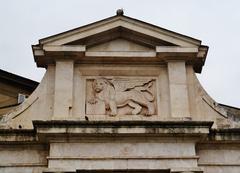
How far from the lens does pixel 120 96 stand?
1511 centimetres

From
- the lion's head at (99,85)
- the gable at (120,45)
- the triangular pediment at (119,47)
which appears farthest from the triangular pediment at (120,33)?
the lion's head at (99,85)

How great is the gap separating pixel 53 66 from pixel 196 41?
13.4 ft

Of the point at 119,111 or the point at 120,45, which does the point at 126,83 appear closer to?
the point at 119,111

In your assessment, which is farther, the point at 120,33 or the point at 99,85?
the point at 120,33

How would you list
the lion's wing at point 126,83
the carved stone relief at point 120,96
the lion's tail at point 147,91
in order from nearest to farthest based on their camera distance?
the carved stone relief at point 120,96 < the lion's tail at point 147,91 < the lion's wing at point 126,83

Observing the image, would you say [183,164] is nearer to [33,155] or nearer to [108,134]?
[108,134]

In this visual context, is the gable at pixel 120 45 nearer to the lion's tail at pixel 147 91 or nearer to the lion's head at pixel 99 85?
the lion's head at pixel 99 85

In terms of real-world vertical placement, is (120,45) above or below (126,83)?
above

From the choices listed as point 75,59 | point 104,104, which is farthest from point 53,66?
point 104,104

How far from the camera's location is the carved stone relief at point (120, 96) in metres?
14.9

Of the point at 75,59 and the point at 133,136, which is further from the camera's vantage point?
the point at 75,59

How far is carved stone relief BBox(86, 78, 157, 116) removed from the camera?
1490 cm

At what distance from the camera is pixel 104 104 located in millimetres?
14953

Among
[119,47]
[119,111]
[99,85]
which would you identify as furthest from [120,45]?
[119,111]
